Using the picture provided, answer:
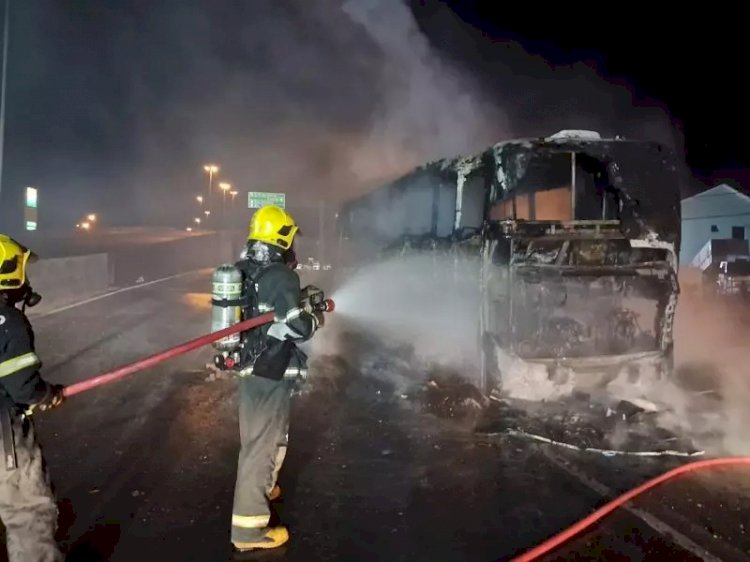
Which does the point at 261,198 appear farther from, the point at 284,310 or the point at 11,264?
the point at 11,264

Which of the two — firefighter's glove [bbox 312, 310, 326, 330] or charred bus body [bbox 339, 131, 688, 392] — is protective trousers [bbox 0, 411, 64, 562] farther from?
charred bus body [bbox 339, 131, 688, 392]

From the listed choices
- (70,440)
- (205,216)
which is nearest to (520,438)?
(70,440)

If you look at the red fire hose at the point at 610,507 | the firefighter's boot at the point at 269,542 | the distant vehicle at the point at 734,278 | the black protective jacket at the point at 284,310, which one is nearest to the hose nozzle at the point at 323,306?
the black protective jacket at the point at 284,310

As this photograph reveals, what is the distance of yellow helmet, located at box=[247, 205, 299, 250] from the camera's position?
12.1ft

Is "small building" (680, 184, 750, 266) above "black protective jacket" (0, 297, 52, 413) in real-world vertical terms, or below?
above

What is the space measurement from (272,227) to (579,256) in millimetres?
3540

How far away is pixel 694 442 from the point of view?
5391 millimetres

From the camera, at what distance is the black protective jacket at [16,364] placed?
2.69 meters

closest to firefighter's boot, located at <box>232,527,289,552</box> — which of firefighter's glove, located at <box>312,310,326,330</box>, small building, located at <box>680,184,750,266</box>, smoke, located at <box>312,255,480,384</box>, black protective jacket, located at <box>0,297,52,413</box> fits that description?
firefighter's glove, located at <box>312,310,326,330</box>

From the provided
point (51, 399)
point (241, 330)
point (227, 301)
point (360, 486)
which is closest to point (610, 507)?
point (360, 486)

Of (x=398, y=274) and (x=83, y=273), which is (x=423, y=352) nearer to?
(x=398, y=274)

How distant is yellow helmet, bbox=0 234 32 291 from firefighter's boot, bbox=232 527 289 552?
1.78 m

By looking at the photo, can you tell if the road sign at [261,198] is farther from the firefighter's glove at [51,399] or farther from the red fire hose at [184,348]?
the firefighter's glove at [51,399]

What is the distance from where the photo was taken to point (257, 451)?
354 centimetres
